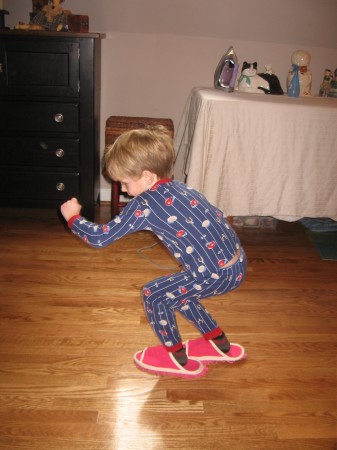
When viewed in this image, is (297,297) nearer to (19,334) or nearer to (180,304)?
(180,304)

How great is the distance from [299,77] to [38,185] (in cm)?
154

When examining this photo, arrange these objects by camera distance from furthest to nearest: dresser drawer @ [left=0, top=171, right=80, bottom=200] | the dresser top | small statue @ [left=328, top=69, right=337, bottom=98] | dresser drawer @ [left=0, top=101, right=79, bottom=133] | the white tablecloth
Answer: small statue @ [left=328, top=69, right=337, bottom=98] → dresser drawer @ [left=0, top=171, right=80, bottom=200] → dresser drawer @ [left=0, top=101, right=79, bottom=133] → the dresser top → the white tablecloth

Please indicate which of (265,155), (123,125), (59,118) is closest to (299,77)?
(265,155)

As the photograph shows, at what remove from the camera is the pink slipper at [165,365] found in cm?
124

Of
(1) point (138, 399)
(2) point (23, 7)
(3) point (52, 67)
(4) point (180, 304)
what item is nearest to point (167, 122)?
(3) point (52, 67)

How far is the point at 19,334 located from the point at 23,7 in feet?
6.21

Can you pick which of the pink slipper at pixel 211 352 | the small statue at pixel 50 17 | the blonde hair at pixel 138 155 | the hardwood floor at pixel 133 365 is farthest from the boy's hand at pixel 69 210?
the small statue at pixel 50 17

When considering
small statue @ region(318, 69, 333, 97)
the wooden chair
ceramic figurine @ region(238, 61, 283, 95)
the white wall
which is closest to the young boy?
the wooden chair

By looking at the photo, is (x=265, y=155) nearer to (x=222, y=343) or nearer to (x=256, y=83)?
(x=256, y=83)

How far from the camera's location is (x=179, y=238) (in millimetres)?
1090

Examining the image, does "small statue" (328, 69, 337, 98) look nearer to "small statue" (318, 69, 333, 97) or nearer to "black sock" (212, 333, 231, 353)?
"small statue" (318, 69, 333, 97)

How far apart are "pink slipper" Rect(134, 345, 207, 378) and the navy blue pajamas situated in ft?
0.40

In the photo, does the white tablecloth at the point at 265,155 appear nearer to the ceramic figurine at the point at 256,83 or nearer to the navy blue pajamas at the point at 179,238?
the ceramic figurine at the point at 256,83

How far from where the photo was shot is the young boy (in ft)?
3.45
